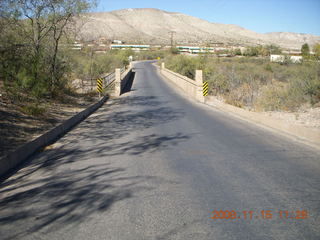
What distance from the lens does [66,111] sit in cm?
1447

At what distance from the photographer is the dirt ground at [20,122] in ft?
27.8

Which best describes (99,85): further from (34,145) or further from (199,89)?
(34,145)

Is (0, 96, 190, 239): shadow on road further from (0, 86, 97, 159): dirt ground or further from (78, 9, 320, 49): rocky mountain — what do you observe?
(78, 9, 320, 49): rocky mountain

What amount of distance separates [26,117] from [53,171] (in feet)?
16.0

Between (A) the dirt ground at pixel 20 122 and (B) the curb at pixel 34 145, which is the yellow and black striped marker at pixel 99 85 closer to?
(A) the dirt ground at pixel 20 122

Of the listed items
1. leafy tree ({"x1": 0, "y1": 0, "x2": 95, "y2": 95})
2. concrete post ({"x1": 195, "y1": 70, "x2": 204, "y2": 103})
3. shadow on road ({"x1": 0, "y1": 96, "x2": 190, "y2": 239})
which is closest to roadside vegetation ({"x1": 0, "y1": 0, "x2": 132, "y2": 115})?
leafy tree ({"x1": 0, "y1": 0, "x2": 95, "y2": 95})

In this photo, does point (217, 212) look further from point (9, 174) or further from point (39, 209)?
point (9, 174)

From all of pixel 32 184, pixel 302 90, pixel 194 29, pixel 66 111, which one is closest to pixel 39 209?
pixel 32 184

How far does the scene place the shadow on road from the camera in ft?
15.5

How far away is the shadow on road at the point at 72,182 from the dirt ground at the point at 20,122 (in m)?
0.73
